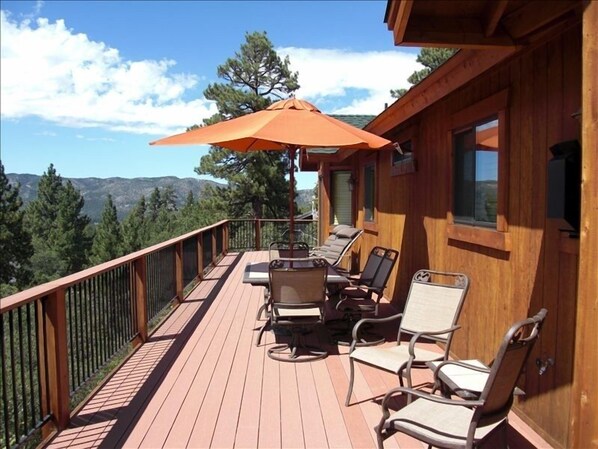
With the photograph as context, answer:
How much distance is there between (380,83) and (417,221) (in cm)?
2316

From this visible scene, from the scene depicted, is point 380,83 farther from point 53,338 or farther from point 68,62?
point 68,62

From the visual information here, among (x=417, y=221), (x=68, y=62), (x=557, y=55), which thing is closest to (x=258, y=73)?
(x=417, y=221)

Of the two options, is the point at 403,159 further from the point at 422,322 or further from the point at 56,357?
the point at 56,357

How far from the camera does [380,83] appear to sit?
26.7 meters

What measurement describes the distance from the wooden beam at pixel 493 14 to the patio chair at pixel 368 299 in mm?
2690

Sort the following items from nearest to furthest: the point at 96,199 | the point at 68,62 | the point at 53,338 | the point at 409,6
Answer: the point at 409,6 → the point at 53,338 → the point at 68,62 → the point at 96,199

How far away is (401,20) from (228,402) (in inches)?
99.3

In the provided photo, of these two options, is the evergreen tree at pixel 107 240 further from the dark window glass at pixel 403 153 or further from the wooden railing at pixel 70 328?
the wooden railing at pixel 70 328

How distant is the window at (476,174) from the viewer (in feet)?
10.9

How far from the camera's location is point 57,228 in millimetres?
51438

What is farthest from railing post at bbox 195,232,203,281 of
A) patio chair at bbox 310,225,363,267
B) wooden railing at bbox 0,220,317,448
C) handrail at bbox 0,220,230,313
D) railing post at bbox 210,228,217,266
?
handrail at bbox 0,220,230,313

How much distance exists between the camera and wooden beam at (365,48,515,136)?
2805mm

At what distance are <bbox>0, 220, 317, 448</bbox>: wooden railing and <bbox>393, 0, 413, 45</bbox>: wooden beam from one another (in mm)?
2310

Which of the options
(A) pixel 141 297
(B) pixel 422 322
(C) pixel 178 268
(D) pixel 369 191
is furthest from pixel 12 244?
(B) pixel 422 322
